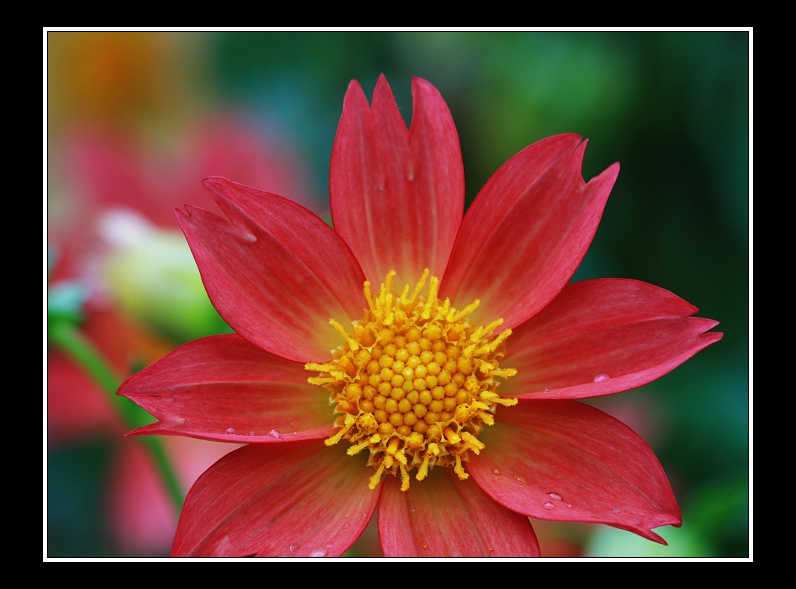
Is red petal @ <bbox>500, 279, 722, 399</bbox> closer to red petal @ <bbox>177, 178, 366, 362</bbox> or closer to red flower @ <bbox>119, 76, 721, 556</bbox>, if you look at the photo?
red flower @ <bbox>119, 76, 721, 556</bbox>

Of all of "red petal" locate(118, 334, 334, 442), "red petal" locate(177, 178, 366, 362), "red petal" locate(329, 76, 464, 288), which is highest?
"red petal" locate(329, 76, 464, 288)

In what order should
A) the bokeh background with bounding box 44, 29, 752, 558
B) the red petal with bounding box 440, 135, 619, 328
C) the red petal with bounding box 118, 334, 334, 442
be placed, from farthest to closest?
the bokeh background with bounding box 44, 29, 752, 558 < the red petal with bounding box 440, 135, 619, 328 < the red petal with bounding box 118, 334, 334, 442

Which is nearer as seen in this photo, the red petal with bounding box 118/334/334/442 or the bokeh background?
the red petal with bounding box 118/334/334/442

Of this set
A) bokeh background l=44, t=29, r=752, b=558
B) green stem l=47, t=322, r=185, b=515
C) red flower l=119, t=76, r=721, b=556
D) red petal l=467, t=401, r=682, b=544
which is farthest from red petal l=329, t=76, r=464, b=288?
green stem l=47, t=322, r=185, b=515

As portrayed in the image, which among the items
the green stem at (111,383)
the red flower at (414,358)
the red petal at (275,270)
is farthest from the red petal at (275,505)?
the green stem at (111,383)

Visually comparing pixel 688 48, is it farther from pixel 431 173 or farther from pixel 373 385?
pixel 373 385

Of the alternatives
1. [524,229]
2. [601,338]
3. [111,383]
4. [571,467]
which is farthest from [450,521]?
[111,383]

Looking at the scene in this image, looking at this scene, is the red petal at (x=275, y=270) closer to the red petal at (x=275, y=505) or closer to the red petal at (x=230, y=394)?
the red petal at (x=230, y=394)
